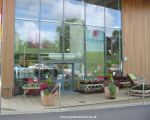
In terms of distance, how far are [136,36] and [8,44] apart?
1173cm

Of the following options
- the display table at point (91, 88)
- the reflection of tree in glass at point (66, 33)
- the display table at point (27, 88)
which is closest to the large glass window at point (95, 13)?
the reflection of tree in glass at point (66, 33)

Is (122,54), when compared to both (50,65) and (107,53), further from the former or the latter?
(50,65)

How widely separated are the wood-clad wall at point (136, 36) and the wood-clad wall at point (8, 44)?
998cm

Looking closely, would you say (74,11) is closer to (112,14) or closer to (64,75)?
(112,14)

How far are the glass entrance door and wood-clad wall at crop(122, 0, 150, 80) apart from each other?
5.21 m

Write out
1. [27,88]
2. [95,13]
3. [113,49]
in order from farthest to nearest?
1. [113,49]
2. [95,13]
3. [27,88]

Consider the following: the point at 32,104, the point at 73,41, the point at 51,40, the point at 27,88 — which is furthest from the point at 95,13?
the point at 32,104

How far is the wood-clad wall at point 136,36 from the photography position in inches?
1013

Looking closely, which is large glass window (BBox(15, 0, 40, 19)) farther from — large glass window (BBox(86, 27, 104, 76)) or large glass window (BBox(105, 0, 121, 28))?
large glass window (BBox(105, 0, 121, 28))

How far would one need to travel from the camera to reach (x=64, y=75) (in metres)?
22.5

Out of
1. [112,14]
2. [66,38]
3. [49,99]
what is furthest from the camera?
[112,14]

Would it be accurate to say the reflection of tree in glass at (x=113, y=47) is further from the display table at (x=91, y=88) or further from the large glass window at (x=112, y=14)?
the display table at (x=91, y=88)

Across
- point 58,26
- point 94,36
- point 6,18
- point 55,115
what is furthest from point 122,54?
point 55,115

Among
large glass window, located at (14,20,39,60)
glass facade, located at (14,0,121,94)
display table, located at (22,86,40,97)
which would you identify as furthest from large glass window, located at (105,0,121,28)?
display table, located at (22,86,40,97)
